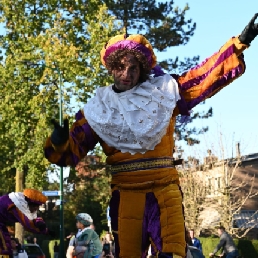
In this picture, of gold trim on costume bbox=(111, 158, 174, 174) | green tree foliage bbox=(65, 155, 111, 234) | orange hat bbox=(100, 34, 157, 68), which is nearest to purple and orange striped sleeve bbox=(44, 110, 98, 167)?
gold trim on costume bbox=(111, 158, 174, 174)

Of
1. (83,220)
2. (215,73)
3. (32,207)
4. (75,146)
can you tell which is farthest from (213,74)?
(83,220)

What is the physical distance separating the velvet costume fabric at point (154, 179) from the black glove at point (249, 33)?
46 millimetres

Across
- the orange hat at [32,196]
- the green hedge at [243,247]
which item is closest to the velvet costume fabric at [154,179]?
the orange hat at [32,196]

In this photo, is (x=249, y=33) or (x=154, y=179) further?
(x=154, y=179)

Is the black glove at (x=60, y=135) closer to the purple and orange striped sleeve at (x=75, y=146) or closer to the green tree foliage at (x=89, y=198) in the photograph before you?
the purple and orange striped sleeve at (x=75, y=146)

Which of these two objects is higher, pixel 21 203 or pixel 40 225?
pixel 21 203

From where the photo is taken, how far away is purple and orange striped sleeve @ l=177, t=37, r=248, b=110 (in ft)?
14.8

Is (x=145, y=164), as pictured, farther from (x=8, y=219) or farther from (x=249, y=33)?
(x=8, y=219)

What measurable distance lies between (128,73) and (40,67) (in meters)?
18.2

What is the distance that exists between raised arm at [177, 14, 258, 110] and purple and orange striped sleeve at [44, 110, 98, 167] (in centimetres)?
72

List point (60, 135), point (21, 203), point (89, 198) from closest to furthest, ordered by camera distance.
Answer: point (60, 135) → point (21, 203) → point (89, 198)

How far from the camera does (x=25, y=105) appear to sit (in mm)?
22250

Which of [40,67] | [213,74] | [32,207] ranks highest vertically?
[40,67]

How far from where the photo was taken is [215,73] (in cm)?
455
